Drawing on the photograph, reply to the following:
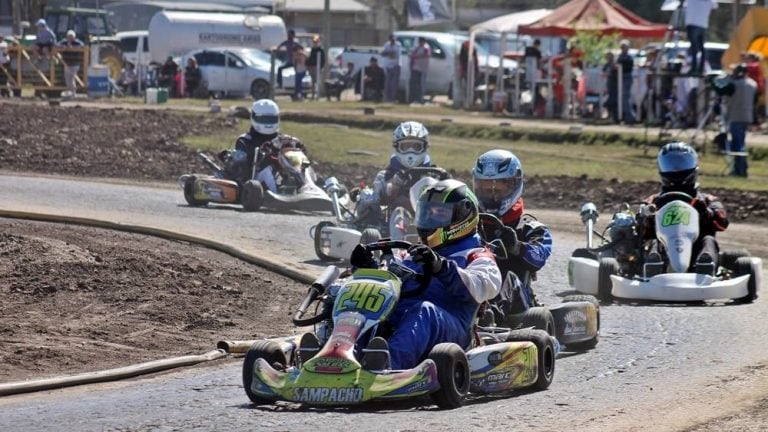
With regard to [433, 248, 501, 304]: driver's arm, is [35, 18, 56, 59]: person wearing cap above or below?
above

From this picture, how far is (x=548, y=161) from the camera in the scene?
2506 centimetres

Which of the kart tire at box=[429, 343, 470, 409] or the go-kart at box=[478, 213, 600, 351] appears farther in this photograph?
the go-kart at box=[478, 213, 600, 351]

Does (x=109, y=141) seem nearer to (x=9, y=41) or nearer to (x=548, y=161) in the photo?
(x=548, y=161)

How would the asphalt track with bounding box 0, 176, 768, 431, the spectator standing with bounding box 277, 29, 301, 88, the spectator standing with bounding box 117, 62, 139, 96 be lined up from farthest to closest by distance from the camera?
the spectator standing with bounding box 117, 62, 139, 96
the spectator standing with bounding box 277, 29, 301, 88
the asphalt track with bounding box 0, 176, 768, 431

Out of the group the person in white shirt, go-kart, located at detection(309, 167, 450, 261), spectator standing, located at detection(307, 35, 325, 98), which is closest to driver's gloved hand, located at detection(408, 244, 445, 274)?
go-kart, located at detection(309, 167, 450, 261)

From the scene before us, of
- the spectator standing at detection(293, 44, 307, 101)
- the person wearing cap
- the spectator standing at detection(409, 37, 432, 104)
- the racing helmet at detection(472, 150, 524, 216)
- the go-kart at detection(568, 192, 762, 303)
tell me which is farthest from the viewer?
the spectator standing at detection(293, 44, 307, 101)

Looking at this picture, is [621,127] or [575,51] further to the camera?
[575,51]

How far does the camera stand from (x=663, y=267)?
41.0 ft

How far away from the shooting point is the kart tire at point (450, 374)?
7586 mm

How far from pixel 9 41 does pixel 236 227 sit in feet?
85.2

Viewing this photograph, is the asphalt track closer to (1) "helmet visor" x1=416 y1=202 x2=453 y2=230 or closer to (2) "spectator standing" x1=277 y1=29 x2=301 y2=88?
(1) "helmet visor" x1=416 y1=202 x2=453 y2=230

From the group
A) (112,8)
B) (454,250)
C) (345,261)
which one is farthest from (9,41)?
(454,250)

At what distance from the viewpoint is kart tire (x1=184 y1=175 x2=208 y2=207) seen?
1939 cm

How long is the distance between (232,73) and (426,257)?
35412mm
